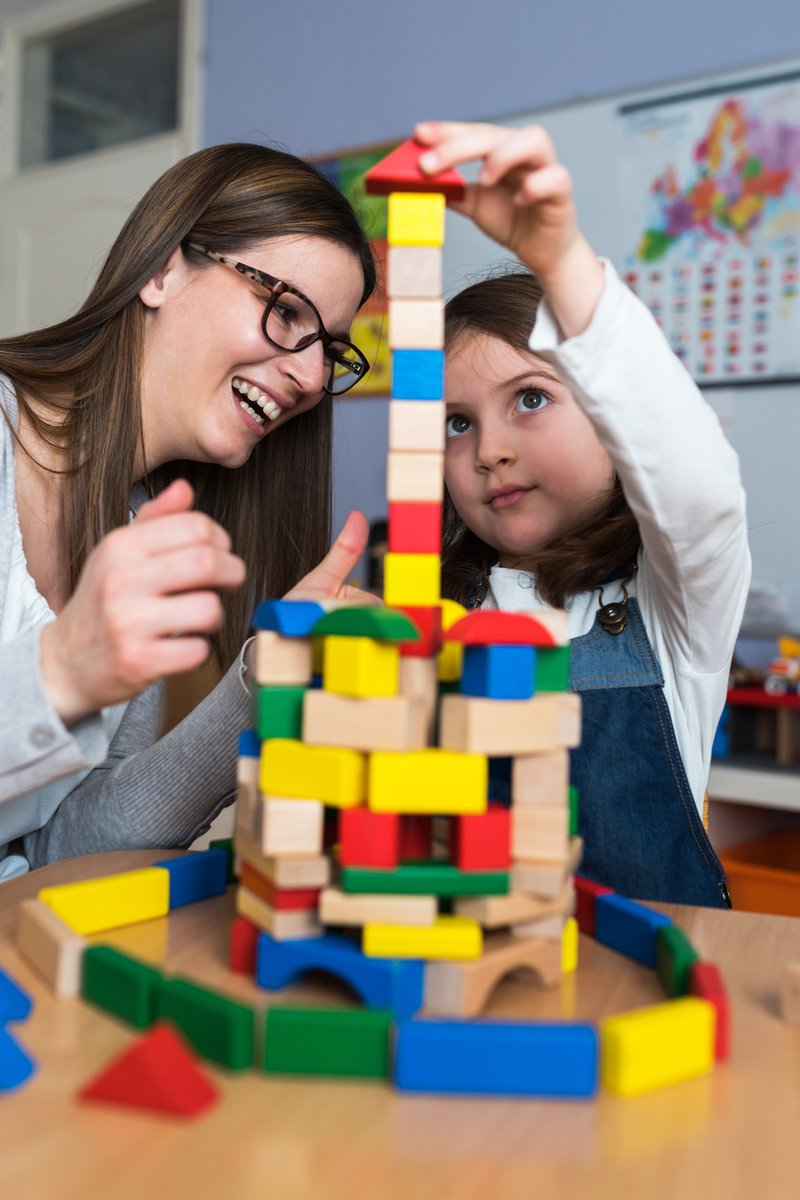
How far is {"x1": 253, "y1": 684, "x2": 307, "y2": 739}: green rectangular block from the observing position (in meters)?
0.58

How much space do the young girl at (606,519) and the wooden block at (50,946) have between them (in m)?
0.45

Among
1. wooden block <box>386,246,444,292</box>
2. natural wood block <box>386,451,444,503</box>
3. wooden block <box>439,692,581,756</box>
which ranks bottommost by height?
wooden block <box>439,692,581,756</box>

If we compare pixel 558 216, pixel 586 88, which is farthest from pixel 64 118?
pixel 558 216

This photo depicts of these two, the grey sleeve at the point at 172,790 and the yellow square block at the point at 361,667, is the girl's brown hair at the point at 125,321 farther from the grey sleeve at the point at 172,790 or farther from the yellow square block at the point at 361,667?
the yellow square block at the point at 361,667

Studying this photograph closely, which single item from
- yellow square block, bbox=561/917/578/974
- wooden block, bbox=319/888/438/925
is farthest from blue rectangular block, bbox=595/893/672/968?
wooden block, bbox=319/888/438/925

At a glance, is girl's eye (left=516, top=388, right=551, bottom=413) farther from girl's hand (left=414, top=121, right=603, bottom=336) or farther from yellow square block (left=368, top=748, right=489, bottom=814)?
yellow square block (left=368, top=748, right=489, bottom=814)

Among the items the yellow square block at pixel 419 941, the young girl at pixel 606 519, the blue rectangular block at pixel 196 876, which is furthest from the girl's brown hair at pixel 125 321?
the yellow square block at pixel 419 941

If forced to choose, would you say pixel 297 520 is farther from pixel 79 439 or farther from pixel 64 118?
pixel 64 118

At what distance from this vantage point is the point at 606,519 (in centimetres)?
108

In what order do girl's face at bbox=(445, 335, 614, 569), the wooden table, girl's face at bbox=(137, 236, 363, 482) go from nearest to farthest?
the wooden table < girl's face at bbox=(445, 335, 614, 569) < girl's face at bbox=(137, 236, 363, 482)

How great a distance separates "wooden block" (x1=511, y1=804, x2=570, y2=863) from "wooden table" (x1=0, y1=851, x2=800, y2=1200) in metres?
0.08

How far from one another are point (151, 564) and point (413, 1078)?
311 mm

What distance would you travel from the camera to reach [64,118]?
11.5 ft

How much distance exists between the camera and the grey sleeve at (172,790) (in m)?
0.91
